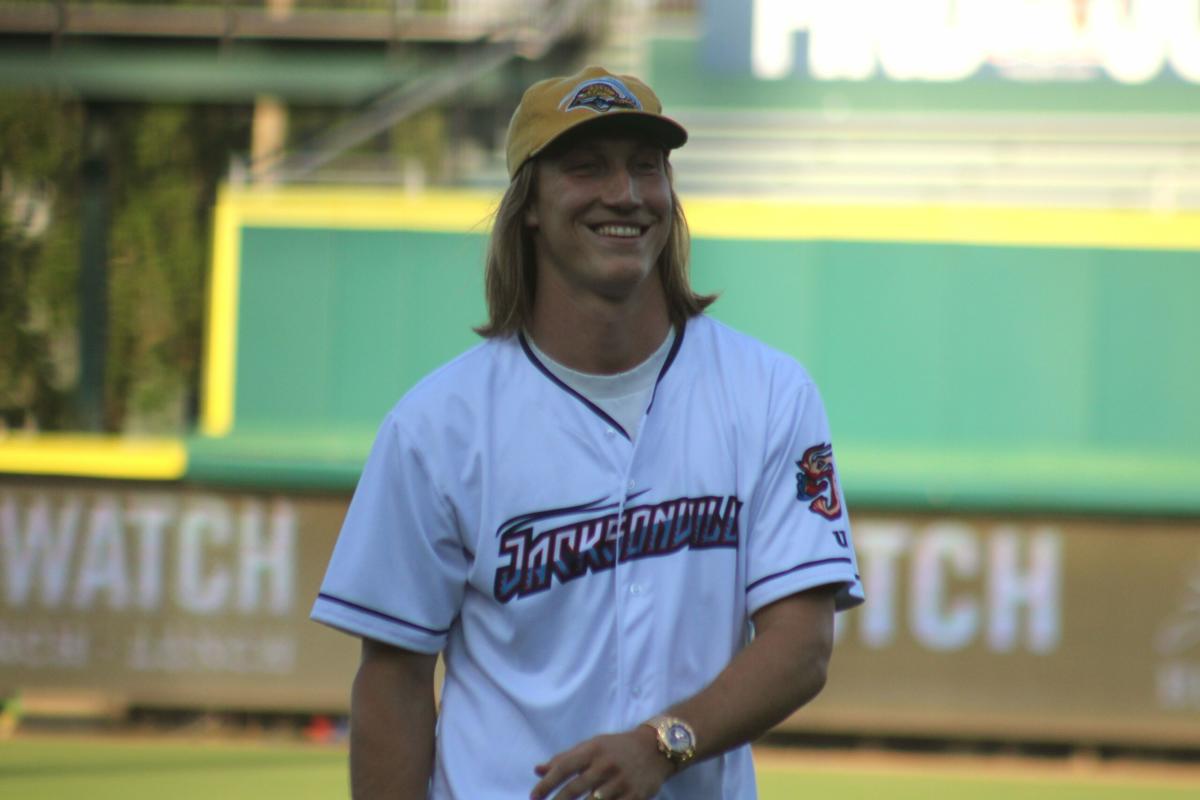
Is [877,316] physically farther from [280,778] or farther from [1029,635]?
[280,778]

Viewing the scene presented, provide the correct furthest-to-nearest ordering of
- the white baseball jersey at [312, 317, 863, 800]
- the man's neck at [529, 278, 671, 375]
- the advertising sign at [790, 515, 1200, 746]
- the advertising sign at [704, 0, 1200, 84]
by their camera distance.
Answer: the advertising sign at [704, 0, 1200, 84] < the advertising sign at [790, 515, 1200, 746] < the man's neck at [529, 278, 671, 375] < the white baseball jersey at [312, 317, 863, 800]

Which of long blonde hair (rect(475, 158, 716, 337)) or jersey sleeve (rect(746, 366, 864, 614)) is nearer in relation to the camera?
jersey sleeve (rect(746, 366, 864, 614))

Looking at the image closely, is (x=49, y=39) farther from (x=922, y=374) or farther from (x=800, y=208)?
(x=922, y=374)

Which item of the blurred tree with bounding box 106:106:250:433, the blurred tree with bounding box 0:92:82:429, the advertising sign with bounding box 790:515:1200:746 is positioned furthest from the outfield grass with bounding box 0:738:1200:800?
the blurred tree with bounding box 106:106:250:433

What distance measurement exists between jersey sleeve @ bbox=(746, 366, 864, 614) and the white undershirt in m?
0.17

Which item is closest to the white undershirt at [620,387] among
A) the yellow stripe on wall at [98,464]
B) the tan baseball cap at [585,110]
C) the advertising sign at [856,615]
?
the tan baseball cap at [585,110]

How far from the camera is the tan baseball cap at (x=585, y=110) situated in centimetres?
228

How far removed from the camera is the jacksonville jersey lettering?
2256 mm

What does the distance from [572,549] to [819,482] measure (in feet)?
1.15

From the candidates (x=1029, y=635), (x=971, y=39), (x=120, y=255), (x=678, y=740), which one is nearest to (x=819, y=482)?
(x=678, y=740)

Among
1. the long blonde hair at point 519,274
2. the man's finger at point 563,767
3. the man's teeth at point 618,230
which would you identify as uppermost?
the man's teeth at point 618,230

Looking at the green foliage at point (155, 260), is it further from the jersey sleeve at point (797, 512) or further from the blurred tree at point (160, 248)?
the jersey sleeve at point (797, 512)

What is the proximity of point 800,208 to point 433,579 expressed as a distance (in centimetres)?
1058

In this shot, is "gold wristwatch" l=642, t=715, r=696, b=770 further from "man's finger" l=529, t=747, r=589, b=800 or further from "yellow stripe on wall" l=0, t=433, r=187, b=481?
"yellow stripe on wall" l=0, t=433, r=187, b=481
